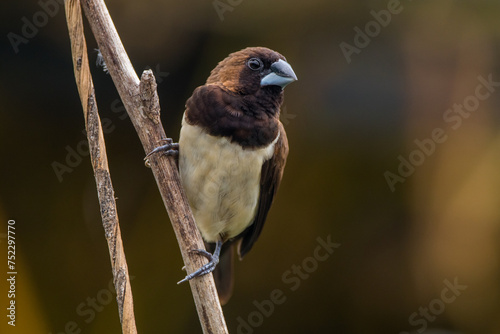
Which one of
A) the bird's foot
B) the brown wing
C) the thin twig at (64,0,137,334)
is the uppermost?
the thin twig at (64,0,137,334)

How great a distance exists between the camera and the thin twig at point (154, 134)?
5.49ft

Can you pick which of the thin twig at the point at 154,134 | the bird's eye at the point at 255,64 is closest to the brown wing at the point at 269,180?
the bird's eye at the point at 255,64

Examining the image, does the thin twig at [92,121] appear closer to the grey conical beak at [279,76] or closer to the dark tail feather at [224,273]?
the grey conical beak at [279,76]

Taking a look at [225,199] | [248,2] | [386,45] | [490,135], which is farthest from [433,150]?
[225,199]

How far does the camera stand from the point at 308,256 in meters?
3.77

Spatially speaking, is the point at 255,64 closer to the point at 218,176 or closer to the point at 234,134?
the point at 234,134

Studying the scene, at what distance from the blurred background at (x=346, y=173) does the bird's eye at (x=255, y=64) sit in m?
1.41

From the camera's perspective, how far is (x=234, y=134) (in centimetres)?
217

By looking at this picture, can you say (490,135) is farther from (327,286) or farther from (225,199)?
(225,199)

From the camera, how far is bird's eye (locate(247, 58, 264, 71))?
226 cm

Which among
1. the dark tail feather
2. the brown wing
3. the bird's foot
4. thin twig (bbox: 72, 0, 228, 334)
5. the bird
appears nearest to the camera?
thin twig (bbox: 72, 0, 228, 334)

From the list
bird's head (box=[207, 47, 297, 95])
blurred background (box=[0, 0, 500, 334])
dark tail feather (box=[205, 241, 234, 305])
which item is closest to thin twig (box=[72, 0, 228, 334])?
bird's head (box=[207, 47, 297, 95])

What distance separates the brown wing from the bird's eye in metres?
0.26

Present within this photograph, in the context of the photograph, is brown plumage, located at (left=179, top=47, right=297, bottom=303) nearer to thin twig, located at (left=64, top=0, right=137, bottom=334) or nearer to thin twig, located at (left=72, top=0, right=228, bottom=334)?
thin twig, located at (left=72, top=0, right=228, bottom=334)
